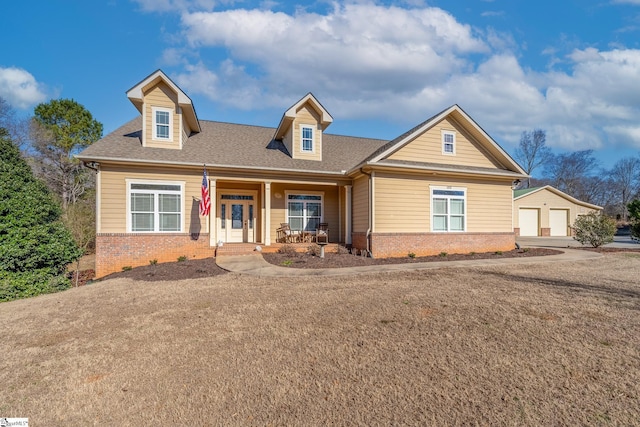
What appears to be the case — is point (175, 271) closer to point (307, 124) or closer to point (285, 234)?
point (285, 234)

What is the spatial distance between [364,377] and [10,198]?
10712 mm

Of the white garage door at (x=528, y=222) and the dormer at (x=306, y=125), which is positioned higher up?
the dormer at (x=306, y=125)

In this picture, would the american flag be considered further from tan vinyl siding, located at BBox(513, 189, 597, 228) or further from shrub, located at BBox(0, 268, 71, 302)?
tan vinyl siding, located at BBox(513, 189, 597, 228)

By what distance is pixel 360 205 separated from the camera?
47.1 ft

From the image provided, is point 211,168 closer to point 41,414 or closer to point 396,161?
point 396,161

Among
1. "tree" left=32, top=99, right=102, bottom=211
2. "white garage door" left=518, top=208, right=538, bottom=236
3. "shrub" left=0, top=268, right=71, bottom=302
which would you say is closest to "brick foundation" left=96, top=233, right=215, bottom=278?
"shrub" left=0, top=268, right=71, bottom=302

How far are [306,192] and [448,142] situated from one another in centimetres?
683

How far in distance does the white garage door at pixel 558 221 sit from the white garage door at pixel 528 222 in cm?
150

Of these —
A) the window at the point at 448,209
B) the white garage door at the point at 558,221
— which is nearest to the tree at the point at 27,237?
the window at the point at 448,209

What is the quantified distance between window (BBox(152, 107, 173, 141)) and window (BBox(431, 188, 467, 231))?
11.3m

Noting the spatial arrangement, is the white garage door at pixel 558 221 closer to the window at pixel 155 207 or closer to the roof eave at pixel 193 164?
the roof eave at pixel 193 164

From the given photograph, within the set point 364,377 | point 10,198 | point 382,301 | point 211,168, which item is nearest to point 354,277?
point 382,301

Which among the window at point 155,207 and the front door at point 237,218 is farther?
the front door at point 237,218

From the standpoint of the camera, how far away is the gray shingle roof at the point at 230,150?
12.5m
